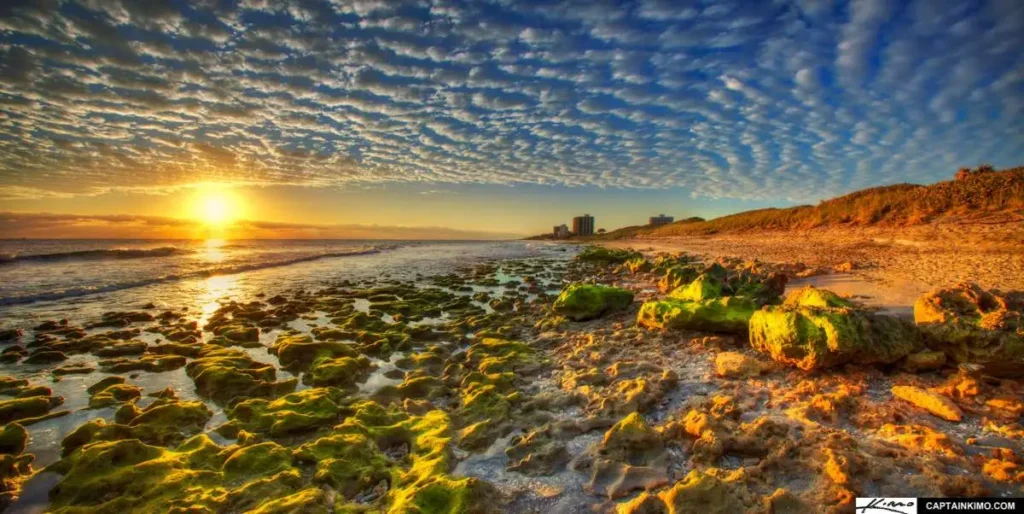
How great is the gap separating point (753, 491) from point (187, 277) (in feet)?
92.7

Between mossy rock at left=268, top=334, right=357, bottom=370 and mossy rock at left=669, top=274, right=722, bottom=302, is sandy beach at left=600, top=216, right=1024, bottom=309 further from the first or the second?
mossy rock at left=268, top=334, right=357, bottom=370

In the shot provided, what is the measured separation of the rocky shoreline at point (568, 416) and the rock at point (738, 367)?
0.03 meters

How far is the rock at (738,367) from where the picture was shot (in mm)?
5914

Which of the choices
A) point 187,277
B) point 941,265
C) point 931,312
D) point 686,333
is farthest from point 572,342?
point 187,277

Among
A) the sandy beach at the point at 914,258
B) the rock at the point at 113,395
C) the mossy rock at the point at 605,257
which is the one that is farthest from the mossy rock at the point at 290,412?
the mossy rock at the point at 605,257

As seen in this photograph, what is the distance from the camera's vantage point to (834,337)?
18.3 ft

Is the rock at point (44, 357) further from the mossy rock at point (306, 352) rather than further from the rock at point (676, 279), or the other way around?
the rock at point (676, 279)

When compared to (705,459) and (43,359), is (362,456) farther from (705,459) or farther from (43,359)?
(43,359)

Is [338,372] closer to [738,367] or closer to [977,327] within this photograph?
[738,367]

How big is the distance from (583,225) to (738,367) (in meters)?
134

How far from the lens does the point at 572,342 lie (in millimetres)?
8781

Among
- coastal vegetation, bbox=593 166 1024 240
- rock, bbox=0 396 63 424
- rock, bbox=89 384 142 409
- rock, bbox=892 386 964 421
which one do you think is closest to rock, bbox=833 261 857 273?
coastal vegetation, bbox=593 166 1024 240
